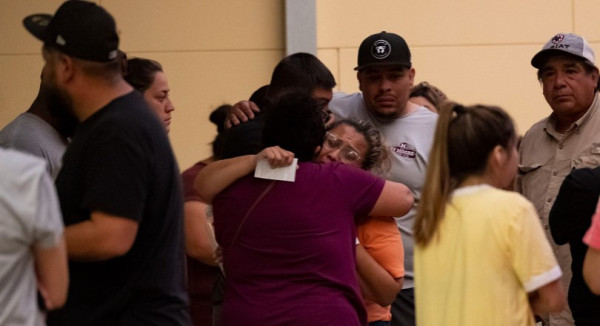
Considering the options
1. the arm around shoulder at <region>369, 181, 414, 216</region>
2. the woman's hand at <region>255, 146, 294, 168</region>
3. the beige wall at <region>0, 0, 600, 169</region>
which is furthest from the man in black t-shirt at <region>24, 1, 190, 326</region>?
the beige wall at <region>0, 0, 600, 169</region>

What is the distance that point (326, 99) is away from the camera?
5422mm

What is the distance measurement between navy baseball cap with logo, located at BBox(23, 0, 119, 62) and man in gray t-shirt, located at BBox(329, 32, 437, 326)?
218 cm

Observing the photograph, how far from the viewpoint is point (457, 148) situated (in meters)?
4.07

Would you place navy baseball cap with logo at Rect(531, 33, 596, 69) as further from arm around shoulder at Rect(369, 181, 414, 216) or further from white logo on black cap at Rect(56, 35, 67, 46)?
white logo on black cap at Rect(56, 35, 67, 46)

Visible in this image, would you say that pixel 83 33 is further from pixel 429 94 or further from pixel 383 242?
pixel 429 94

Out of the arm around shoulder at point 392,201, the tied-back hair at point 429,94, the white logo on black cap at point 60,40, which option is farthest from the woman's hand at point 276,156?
the tied-back hair at point 429,94

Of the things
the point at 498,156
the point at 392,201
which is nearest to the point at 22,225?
the point at 498,156

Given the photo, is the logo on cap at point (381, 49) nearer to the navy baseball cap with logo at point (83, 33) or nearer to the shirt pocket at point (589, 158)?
the shirt pocket at point (589, 158)

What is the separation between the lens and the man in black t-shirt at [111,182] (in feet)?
12.6

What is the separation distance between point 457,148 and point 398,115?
205 cm

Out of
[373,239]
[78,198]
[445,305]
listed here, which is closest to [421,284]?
[445,305]

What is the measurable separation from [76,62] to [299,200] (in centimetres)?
101

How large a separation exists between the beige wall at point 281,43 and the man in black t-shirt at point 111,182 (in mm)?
4086

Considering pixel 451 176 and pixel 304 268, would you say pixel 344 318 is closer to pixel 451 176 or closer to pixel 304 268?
pixel 304 268
